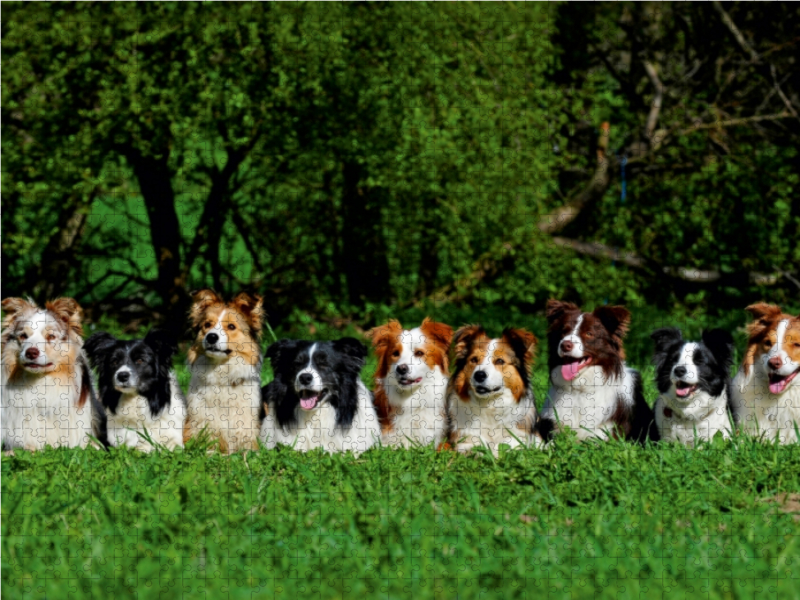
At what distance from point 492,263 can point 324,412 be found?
837 centimetres

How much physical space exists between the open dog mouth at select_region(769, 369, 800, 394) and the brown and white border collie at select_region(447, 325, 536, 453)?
1582 millimetres

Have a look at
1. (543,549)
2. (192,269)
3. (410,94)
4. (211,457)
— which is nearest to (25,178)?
(192,269)

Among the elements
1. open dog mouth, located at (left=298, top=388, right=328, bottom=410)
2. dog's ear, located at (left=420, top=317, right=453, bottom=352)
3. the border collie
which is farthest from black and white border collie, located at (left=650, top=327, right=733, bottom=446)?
open dog mouth, located at (left=298, top=388, right=328, bottom=410)

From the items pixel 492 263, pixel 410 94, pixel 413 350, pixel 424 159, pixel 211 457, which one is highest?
pixel 410 94

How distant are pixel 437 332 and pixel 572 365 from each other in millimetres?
1000

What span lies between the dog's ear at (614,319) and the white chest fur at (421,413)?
1.19 m

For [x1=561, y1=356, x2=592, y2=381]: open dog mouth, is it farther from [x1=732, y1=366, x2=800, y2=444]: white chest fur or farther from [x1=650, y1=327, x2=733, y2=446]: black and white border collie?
[x1=732, y1=366, x2=800, y2=444]: white chest fur

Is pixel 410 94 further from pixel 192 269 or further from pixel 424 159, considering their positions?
pixel 192 269

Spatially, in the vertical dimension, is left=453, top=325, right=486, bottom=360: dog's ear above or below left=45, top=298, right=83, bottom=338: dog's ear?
below

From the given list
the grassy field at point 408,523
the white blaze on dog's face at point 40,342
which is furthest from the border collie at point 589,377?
the white blaze on dog's face at point 40,342

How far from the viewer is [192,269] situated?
610 inches

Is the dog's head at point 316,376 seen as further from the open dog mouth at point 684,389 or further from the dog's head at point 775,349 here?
the dog's head at point 775,349

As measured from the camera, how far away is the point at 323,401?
7.08 metres

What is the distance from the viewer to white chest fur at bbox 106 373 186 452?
7.12 m
